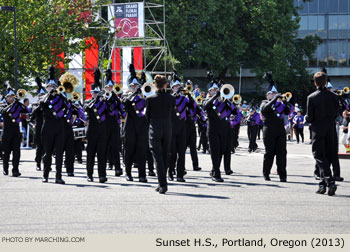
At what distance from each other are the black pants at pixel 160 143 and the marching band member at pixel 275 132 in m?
2.88

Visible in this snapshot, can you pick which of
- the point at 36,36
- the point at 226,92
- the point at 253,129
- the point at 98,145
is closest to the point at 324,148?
the point at 226,92

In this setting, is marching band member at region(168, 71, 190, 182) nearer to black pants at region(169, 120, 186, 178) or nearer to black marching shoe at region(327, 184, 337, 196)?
black pants at region(169, 120, 186, 178)

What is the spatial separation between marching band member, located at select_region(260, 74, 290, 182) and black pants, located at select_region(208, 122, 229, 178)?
0.84 meters

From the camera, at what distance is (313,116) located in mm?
11352

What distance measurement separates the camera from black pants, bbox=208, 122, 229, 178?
1384cm

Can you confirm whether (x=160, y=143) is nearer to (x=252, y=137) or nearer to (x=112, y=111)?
(x=112, y=111)

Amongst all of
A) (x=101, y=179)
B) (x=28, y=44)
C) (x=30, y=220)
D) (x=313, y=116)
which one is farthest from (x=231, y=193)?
(x=28, y=44)

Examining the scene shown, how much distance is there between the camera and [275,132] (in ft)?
45.5

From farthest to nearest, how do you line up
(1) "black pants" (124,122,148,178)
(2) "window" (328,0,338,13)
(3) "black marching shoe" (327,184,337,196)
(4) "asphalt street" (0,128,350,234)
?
(2) "window" (328,0,338,13), (1) "black pants" (124,122,148,178), (3) "black marching shoe" (327,184,337,196), (4) "asphalt street" (0,128,350,234)

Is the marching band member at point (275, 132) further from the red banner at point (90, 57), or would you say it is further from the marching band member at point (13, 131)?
the red banner at point (90, 57)

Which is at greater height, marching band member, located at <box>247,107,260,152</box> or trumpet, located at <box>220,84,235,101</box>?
trumpet, located at <box>220,84,235,101</box>

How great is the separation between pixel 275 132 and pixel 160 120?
A: 3143 millimetres

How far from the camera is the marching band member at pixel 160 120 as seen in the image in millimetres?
11594

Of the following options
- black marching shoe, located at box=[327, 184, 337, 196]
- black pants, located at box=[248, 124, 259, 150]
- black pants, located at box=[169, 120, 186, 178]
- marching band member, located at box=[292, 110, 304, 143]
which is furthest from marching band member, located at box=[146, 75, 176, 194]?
marching band member, located at box=[292, 110, 304, 143]
